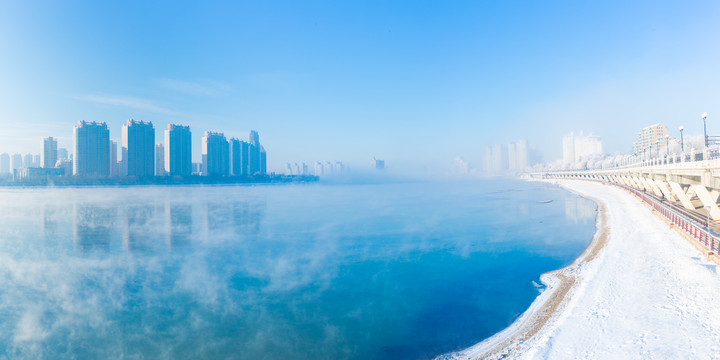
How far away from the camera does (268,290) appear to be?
14250mm

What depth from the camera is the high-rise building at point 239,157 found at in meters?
Answer: 170

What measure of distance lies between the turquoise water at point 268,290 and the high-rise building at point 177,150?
4614 inches

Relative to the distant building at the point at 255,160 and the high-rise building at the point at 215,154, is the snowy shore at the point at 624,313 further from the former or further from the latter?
the distant building at the point at 255,160

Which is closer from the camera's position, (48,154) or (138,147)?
(138,147)

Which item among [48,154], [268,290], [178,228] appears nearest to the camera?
[268,290]

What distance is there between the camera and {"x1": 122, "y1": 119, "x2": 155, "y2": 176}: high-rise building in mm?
119375

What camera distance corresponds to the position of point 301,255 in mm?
20500

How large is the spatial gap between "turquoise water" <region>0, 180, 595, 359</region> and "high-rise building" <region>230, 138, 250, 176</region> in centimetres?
14717

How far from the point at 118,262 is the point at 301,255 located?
412 inches

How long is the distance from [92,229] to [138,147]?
108888 mm

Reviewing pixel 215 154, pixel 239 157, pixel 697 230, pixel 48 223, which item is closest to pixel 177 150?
pixel 215 154

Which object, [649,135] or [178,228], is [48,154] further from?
[649,135]

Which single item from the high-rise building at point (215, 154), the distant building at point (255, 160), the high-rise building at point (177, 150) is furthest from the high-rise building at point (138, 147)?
the distant building at point (255, 160)

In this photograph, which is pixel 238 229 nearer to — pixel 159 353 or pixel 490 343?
pixel 159 353
